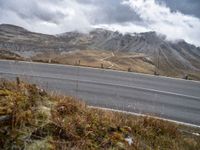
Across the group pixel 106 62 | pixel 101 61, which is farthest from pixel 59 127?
pixel 106 62

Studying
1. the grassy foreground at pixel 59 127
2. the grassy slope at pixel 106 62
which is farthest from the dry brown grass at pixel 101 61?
the grassy foreground at pixel 59 127

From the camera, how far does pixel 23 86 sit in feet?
19.8

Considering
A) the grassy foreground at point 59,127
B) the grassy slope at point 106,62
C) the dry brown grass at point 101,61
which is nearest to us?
the grassy foreground at point 59,127

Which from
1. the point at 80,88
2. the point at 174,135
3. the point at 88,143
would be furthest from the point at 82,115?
the point at 80,88

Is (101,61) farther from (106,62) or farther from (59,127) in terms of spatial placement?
(59,127)

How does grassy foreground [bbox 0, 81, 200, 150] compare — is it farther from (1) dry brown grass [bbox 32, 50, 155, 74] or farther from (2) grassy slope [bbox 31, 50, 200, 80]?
(1) dry brown grass [bbox 32, 50, 155, 74]

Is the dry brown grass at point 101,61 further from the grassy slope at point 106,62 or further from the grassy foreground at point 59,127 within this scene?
the grassy foreground at point 59,127

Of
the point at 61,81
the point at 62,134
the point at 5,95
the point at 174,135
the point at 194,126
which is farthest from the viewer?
the point at 61,81

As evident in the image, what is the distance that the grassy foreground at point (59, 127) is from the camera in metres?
4.84

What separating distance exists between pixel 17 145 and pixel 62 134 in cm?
74

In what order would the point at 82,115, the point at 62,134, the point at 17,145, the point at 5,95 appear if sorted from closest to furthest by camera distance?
the point at 17,145
the point at 62,134
the point at 5,95
the point at 82,115

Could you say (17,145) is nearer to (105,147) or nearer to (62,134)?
(62,134)

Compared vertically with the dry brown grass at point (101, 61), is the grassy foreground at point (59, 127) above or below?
above

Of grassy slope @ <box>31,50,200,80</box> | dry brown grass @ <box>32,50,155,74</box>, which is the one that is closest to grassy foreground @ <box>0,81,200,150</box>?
grassy slope @ <box>31,50,200,80</box>
